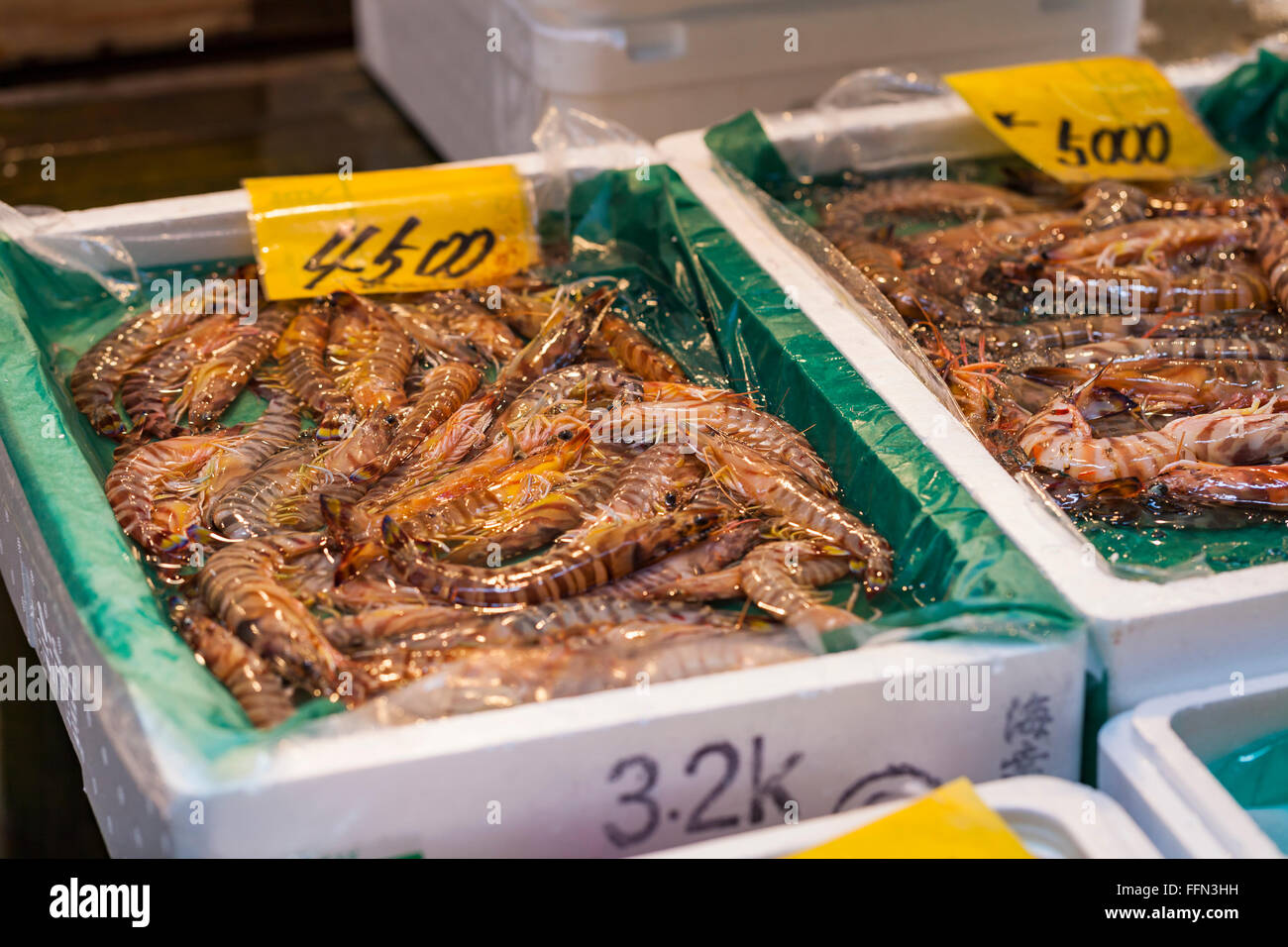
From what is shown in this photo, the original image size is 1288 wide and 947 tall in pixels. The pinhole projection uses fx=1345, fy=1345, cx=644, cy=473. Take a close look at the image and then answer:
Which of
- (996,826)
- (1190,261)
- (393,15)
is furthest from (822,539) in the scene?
(393,15)

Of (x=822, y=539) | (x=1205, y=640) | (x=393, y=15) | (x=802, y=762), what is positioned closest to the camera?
(x=802, y=762)

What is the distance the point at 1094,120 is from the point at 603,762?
2275 millimetres

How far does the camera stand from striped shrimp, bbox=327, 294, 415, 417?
2393mm

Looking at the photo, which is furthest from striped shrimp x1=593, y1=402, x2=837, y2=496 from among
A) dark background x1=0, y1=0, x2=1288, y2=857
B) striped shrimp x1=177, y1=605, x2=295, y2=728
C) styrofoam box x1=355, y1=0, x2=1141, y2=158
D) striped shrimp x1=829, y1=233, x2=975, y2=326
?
dark background x1=0, y1=0, x2=1288, y2=857

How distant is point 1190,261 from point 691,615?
160 centimetres

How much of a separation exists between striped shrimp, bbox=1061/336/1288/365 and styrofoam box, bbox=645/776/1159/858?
1076 mm

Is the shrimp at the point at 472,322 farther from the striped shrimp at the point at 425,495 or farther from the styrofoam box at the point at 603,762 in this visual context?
the styrofoam box at the point at 603,762

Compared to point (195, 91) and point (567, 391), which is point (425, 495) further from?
point (195, 91)

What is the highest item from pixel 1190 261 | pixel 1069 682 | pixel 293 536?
pixel 1190 261

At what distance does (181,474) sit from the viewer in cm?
218

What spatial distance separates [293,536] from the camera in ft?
6.59

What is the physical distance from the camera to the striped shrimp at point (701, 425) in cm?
218
